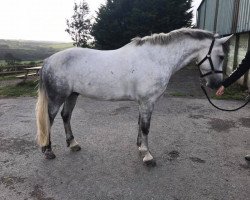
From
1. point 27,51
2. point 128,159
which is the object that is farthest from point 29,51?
point 128,159

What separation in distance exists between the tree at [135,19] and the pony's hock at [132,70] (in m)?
13.3

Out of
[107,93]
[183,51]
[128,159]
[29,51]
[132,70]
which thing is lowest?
[29,51]

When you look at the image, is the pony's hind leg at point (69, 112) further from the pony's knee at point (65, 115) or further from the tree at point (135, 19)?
the tree at point (135, 19)

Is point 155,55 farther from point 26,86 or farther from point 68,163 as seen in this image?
point 26,86

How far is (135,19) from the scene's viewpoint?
17.3 m

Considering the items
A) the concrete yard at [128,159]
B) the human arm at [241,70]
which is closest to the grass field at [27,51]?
the concrete yard at [128,159]

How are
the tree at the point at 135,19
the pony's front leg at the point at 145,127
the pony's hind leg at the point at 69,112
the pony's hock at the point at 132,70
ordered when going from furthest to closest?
1. the tree at the point at 135,19
2. the pony's hind leg at the point at 69,112
3. the pony's front leg at the point at 145,127
4. the pony's hock at the point at 132,70

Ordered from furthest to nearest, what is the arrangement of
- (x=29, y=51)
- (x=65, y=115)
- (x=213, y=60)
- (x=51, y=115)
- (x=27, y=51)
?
(x=29, y=51) < (x=27, y=51) < (x=65, y=115) < (x=51, y=115) < (x=213, y=60)

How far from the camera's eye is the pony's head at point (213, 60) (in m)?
4.10

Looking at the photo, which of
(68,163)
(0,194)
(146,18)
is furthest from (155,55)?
(146,18)

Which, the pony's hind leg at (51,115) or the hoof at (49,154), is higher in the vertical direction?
the pony's hind leg at (51,115)

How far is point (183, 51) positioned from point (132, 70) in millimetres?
836

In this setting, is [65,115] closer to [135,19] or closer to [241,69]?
[241,69]

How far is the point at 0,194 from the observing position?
141 inches
